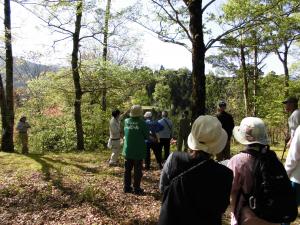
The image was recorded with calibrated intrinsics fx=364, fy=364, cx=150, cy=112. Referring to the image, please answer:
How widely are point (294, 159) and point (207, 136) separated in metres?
2.32

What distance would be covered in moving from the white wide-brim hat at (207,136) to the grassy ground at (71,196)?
3.74 metres

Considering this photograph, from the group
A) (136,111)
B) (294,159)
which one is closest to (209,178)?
(294,159)

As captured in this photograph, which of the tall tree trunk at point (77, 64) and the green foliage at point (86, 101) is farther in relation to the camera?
the green foliage at point (86, 101)

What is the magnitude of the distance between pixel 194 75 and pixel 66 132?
12.7 metres

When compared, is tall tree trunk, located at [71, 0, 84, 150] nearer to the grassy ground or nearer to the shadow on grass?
the grassy ground

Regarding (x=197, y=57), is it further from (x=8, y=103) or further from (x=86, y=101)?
(x=86, y=101)

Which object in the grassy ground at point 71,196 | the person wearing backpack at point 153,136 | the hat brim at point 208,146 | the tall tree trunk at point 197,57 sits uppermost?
the tall tree trunk at point 197,57

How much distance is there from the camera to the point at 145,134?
7645mm

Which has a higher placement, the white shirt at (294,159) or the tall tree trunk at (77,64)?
the tall tree trunk at (77,64)

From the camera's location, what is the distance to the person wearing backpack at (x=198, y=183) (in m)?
2.55

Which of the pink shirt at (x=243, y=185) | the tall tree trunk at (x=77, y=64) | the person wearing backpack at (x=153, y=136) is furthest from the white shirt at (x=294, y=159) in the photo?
the tall tree trunk at (x=77, y=64)

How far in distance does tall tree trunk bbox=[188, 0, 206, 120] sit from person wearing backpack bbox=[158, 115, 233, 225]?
5.13 m

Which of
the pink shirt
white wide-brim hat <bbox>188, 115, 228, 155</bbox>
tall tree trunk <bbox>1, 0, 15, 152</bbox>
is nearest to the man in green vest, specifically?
the pink shirt

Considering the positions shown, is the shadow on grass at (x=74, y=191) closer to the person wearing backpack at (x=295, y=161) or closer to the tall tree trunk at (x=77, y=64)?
the person wearing backpack at (x=295, y=161)
